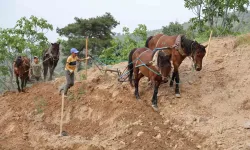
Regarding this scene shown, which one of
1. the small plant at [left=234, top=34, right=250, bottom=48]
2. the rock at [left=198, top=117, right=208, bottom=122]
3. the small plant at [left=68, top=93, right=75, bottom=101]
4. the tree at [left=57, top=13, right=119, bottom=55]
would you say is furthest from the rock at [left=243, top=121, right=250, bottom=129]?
the tree at [left=57, top=13, right=119, bottom=55]

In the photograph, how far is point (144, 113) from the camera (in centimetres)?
830

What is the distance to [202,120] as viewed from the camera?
749cm

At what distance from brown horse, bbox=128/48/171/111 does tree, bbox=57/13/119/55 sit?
18.3 metres

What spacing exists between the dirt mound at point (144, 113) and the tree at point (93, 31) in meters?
16.1

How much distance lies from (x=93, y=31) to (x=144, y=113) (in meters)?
22.4

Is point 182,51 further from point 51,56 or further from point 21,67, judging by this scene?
point 21,67

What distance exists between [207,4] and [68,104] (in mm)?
14022

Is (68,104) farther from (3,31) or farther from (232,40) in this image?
(3,31)

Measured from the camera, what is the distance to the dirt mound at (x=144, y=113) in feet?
23.1

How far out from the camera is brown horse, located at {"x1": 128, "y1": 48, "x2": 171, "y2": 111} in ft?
26.7

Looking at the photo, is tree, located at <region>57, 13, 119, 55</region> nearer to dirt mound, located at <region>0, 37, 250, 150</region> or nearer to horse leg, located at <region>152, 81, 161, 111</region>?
dirt mound, located at <region>0, 37, 250, 150</region>

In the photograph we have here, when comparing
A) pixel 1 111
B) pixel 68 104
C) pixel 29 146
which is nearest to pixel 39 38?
pixel 1 111

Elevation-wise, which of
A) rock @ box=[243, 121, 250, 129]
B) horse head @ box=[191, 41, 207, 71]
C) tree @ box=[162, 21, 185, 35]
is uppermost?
tree @ box=[162, 21, 185, 35]

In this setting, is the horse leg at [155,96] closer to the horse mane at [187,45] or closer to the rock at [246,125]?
the horse mane at [187,45]
